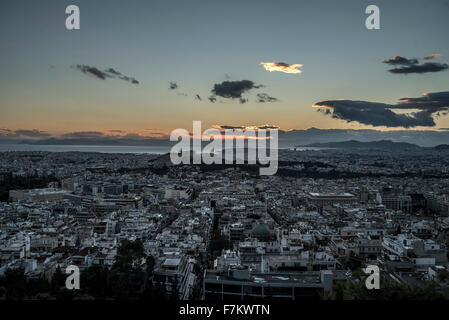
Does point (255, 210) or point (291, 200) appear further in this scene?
point (291, 200)

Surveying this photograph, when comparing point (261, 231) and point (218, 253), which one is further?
point (261, 231)

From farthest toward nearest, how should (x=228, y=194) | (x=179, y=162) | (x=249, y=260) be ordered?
(x=179, y=162), (x=228, y=194), (x=249, y=260)

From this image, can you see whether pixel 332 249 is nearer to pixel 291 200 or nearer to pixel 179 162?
pixel 291 200

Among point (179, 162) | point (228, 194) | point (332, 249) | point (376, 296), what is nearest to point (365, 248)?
point (332, 249)

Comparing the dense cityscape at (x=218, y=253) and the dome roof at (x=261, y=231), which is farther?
the dome roof at (x=261, y=231)

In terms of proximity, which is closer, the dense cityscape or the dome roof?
the dense cityscape

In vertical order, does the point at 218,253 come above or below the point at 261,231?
below
